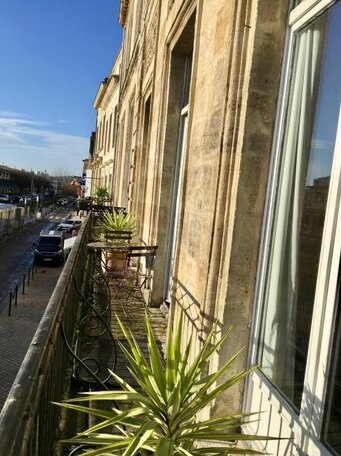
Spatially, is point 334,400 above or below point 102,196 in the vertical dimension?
below

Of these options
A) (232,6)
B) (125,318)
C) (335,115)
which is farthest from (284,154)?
(125,318)

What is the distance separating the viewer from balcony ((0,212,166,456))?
1.25 meters

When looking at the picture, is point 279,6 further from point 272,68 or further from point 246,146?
point 246,146

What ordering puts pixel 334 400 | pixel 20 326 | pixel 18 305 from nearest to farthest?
pixel 334 400 < pixel 20 326 < pixel 18 305

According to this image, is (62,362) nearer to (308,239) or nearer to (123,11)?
(308,239)

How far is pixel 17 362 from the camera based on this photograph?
43.5 ft

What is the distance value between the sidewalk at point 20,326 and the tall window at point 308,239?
31.7ft

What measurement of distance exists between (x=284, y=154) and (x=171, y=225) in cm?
405

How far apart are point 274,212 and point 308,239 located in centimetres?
41

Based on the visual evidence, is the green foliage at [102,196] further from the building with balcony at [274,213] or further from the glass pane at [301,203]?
the glass pane at [301,203]

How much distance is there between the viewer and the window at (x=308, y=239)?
2121 mm

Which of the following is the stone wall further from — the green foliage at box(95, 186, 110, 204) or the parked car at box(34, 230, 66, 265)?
the parked car at box(34, 230, 66, 265)

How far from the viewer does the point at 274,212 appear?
2807 millimetres

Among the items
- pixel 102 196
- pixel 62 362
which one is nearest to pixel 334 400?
pixel 62 362
